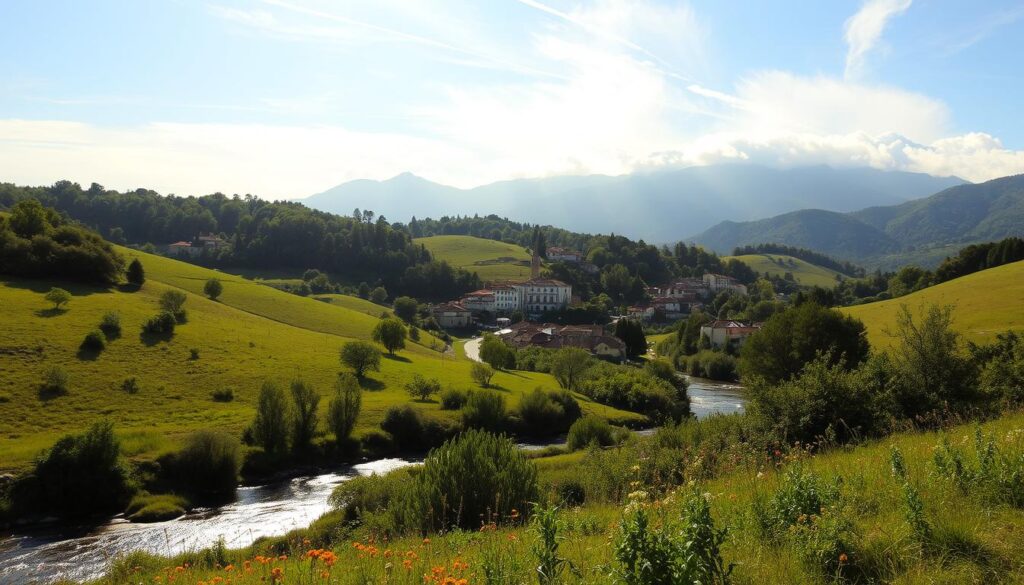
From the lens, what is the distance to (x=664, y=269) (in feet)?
603

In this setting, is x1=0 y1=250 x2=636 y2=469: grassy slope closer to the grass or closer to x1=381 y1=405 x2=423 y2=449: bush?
x1=381 y1=405 x2=423 y2=449: bush

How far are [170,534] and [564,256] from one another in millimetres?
168087

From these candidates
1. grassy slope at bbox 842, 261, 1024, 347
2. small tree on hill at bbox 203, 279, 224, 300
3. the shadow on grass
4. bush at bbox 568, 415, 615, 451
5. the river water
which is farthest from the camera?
small tree on hill at bbox 203, 279, 224, 300

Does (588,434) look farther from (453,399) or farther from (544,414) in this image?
(453,399)

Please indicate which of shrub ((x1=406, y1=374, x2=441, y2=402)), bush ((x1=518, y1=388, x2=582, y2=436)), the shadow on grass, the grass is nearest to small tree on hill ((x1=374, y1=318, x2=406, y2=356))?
the shadow on grass

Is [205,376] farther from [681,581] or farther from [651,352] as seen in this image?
[651,352]

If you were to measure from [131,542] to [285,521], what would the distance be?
6.41 m

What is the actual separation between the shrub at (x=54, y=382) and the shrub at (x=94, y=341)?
638cm

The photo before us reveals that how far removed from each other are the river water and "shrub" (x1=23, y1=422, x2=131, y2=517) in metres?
1.70

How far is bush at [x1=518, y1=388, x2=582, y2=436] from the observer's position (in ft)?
176

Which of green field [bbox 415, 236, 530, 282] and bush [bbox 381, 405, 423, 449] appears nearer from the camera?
bush [bbox 381, 405, 423, 449]

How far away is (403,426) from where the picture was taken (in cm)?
4684

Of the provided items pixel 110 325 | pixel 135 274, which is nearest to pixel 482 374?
pixel 110 325

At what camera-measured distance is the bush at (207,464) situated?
34.5 m
